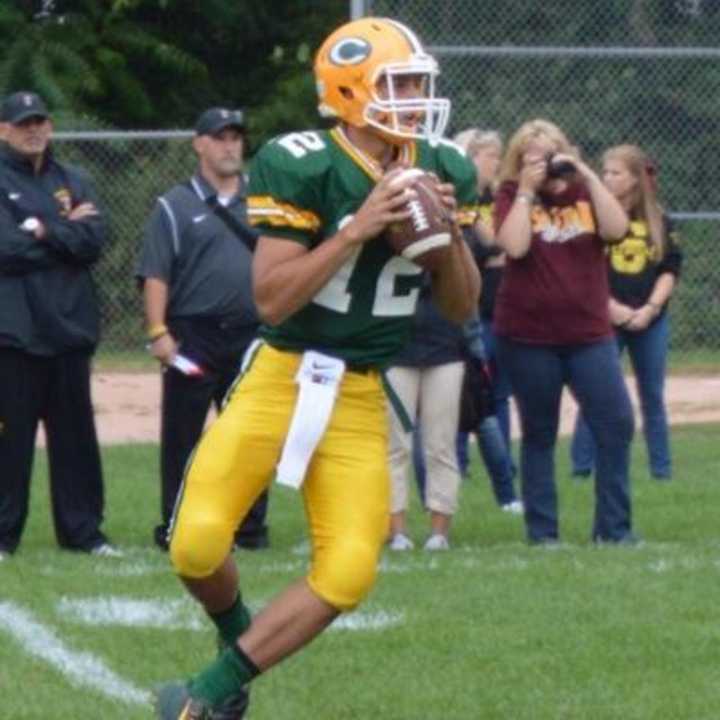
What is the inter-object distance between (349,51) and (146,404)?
→ 1197cm

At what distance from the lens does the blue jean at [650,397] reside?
13.9 m

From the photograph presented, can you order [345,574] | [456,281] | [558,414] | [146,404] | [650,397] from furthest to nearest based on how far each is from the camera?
1. [146,404]
2. [650,397]
3. [558,414]
4. [456,281]
5. [345,574]

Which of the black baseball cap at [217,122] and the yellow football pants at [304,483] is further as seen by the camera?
the black baseball cap at [217,122]

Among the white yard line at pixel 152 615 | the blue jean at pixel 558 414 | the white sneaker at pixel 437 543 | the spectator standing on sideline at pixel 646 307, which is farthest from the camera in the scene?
the spectator standing on sideline at pixel 646 307

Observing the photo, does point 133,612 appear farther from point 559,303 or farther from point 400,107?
point 400,107

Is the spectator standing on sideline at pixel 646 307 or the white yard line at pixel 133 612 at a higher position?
the white yard line at pixel 133 612

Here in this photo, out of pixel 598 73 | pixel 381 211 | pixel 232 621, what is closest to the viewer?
pixel 381 211

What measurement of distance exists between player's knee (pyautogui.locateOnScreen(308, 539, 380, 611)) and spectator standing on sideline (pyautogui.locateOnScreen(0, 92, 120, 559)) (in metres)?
3.99

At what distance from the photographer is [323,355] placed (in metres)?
7.20

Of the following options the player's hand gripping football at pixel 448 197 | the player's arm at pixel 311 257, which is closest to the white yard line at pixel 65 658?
the player's arm at pixel 311 257

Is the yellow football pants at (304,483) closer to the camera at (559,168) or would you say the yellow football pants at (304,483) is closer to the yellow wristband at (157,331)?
the camera at (559,168)

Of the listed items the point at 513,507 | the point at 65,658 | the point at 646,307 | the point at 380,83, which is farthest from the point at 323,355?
the point at 646,307

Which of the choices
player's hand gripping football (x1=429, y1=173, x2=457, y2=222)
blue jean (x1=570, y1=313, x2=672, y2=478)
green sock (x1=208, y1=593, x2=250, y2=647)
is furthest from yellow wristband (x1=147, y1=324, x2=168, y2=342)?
player's hand gripping football (x1=429, y1=173, x2=457, y2=222)

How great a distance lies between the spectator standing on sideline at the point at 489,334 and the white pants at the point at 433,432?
1.59ft
